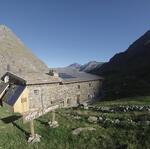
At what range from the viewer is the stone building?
4062 centimetres

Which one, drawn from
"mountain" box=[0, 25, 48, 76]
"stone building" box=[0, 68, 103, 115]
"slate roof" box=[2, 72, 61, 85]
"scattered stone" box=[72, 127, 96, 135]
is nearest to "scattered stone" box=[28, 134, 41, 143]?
"scattered stone" box=[72, 127, 96, 135]

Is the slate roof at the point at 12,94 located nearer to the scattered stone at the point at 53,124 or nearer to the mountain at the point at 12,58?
the scattered stone at the point at 53,124

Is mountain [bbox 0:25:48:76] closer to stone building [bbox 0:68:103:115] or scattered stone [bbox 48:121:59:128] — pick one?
stone building [bbox 0:68:103:115]

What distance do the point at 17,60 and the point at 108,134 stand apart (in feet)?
396

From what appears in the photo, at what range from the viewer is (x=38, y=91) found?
42.7m

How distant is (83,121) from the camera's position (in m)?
20.6

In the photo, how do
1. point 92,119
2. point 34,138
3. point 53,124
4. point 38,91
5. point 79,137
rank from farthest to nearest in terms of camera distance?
point 38,91 → point 92,119 → point 53,124 → point 34,138 → point 79,137

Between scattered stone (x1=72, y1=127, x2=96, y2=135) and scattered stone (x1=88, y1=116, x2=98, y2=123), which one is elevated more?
scattered stone (x1=88, y1=116, x2=98, y2=123)

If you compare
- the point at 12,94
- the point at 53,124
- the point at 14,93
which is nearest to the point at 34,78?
the point at 14,93

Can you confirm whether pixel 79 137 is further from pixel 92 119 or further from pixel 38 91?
pixel 38 91

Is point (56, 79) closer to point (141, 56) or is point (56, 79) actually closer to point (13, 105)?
point (13, 105)

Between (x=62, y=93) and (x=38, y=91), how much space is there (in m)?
6.64

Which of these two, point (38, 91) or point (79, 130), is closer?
point (79, 130)

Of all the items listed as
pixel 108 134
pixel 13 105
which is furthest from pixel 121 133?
pixel 13 105
